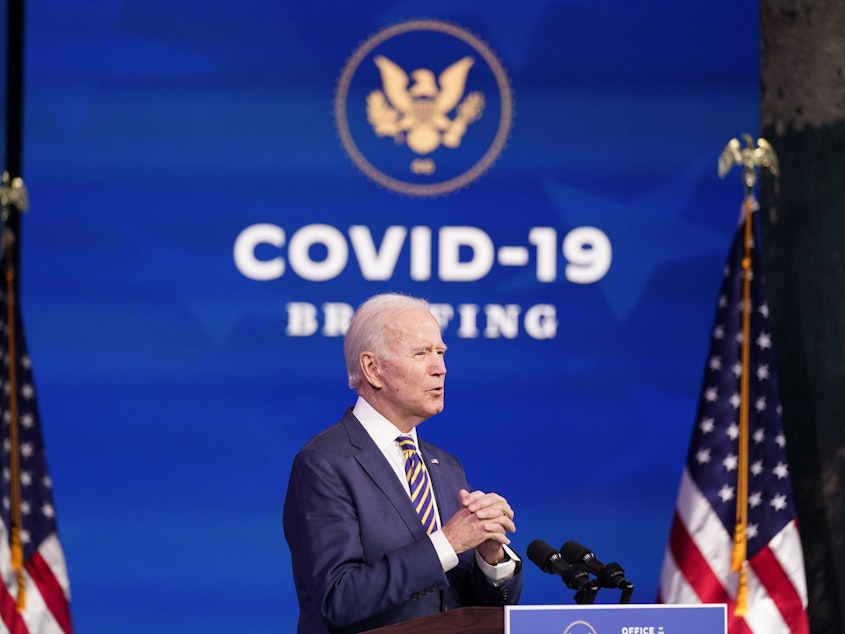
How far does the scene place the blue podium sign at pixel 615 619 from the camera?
→ 2.38 meters

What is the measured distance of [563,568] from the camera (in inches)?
105

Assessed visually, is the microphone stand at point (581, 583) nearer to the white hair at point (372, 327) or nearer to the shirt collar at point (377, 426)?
the shirt collar at point (377, 426)

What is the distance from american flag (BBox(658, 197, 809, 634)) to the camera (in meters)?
4.92

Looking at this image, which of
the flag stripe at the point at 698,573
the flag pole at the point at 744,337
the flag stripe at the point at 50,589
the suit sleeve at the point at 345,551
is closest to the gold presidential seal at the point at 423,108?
the flag pole at the point at 744,337

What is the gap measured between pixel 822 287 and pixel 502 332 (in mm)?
1450

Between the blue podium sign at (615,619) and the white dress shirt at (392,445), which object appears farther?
the white dress shirt at (392,445)

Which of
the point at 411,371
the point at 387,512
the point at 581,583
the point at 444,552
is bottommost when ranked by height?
the point at 581,583

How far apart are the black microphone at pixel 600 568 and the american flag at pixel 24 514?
115 inches

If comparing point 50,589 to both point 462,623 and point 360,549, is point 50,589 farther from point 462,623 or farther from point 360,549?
point 462,623

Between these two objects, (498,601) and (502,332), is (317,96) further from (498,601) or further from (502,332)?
(498,601)

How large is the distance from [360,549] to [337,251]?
2.67m

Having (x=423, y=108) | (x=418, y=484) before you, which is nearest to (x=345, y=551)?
(x=418, y=484)

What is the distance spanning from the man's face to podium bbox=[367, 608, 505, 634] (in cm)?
64

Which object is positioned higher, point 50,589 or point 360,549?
point 50,589
